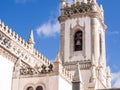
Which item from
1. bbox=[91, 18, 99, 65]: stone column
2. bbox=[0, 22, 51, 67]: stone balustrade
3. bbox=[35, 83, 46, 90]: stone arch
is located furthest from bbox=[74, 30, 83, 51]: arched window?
bbox=[35, 83, 46, 90]: stone arch

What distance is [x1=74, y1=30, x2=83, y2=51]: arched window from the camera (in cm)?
4831

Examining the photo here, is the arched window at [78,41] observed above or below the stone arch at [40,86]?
above

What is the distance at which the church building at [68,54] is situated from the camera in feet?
110

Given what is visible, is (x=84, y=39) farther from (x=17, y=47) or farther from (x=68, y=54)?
(x=17, y=47)

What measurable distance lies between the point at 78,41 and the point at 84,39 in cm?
125

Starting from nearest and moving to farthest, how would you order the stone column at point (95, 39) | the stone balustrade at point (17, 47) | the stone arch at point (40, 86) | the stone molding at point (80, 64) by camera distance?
the stone arch at point (40, 86) < the stone balustrade at point (17, 47) < the stone molding at point (80, 64) < the stone column at point (95, 39)

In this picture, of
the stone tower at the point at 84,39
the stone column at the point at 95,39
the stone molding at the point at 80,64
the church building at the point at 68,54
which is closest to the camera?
the church building at the point at 68,54

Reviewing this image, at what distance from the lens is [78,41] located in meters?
48.8

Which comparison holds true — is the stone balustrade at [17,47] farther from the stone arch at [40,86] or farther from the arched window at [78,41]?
the arched window at [78,41]

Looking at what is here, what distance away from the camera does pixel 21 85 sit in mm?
33906

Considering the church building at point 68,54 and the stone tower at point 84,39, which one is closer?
the church building at point 68,54

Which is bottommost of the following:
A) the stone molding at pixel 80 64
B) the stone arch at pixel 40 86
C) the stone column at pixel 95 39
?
the stone arch at pixel 40 86

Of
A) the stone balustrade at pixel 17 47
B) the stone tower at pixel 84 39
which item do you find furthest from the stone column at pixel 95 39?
the stone balustrade at pixel 17 47

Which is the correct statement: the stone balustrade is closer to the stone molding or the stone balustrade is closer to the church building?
the church building
